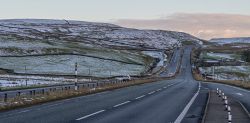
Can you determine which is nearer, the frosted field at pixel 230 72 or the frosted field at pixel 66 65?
the frosted field at pixel 66 65

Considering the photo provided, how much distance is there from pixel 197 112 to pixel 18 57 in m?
105

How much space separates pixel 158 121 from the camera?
1986cm

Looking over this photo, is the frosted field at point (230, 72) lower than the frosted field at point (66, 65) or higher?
lower

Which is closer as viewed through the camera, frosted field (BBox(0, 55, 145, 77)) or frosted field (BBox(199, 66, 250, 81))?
frosted field (BBox(0, 55, 145, 77))

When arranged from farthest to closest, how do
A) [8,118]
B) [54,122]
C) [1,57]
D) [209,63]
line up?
[209,63]
[1,57]
[8,118]
[54,122]

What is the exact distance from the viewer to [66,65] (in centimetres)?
12131

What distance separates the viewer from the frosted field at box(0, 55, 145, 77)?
357ft

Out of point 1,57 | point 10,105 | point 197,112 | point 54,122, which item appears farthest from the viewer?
point 1,57

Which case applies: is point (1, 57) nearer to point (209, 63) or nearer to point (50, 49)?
point (50, 49)

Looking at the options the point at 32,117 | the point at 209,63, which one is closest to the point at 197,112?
the point at 32,117

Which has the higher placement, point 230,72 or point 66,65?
point 66,65

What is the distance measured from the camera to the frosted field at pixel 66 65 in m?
109

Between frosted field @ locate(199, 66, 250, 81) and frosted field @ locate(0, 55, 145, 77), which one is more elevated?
frosted field @ locate(0, 55, 145, 77)

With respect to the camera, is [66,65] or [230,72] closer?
[66,65]
